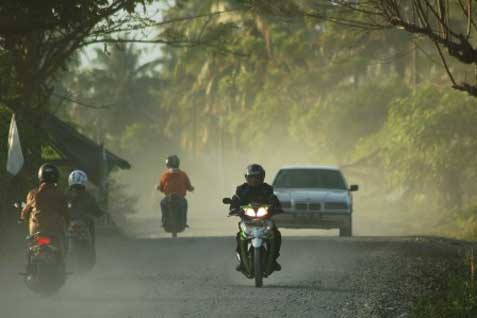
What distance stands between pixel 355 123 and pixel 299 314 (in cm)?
5346

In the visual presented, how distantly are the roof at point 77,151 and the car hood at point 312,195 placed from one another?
8353 millimetres

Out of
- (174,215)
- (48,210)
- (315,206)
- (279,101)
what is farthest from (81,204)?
(279,101)

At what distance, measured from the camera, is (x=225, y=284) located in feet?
53.5

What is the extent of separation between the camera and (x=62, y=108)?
187 feet

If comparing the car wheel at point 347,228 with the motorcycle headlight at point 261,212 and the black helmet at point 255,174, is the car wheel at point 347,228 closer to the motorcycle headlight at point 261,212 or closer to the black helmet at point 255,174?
the black helmet at point 255,174

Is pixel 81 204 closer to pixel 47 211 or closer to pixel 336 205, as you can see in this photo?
pixel 47 211

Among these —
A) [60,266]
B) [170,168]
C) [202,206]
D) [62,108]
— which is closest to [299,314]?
[60,266]

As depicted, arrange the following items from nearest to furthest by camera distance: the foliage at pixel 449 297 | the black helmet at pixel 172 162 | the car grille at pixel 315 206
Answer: the foliage at pixel 449 297 → the black helmet at pixel 172 162 → the car grille at pixel 315 206

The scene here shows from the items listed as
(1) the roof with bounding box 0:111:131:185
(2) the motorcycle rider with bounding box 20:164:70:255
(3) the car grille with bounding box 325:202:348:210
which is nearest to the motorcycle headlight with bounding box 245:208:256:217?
(2) the motorcycle rider with bounding box 20:164:70:255

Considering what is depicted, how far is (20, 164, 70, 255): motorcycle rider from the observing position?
14825mm

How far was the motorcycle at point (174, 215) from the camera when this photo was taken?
87.3 ft

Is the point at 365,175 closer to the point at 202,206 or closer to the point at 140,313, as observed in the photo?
the point at 202,206

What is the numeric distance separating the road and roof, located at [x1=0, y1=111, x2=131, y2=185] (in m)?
11.3

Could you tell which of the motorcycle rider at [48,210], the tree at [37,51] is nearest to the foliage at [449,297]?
the motorcycle rider at [48,210]
